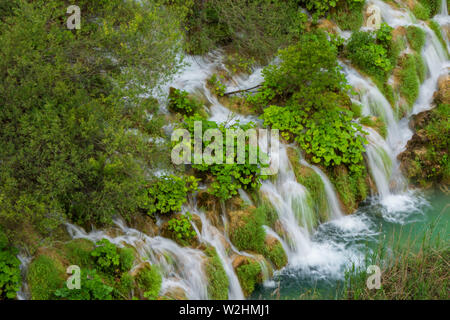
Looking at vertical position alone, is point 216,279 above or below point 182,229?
below

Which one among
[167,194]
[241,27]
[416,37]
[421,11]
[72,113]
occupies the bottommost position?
[167,194]

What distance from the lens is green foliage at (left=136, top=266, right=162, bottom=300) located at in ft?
18.4

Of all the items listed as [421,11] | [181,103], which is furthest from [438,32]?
[181,103]

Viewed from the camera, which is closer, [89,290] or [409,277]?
[89,290]

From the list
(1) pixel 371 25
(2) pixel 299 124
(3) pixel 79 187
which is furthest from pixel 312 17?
(3) pixel 79 187

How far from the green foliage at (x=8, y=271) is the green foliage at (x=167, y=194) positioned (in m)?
2.05

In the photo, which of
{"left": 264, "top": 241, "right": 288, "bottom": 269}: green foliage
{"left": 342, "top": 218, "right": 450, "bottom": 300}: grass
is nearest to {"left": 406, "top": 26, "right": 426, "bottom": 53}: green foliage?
{"left": 342, "top": 218, "right": 450, "bottom": 300}: grass

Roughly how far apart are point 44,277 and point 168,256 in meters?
1.79

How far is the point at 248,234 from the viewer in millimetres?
7039

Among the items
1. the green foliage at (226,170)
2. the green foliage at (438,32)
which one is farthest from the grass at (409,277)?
the green foliage at (438,32)

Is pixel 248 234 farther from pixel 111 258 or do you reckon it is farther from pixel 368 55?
pixel 368 55

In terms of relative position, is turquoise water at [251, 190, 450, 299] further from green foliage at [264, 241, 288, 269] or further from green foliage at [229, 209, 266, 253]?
green foliage at [229, 209, 266, 253]

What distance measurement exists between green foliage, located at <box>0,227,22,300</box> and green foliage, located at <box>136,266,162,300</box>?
1491mm

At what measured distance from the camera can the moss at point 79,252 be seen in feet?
18.0
